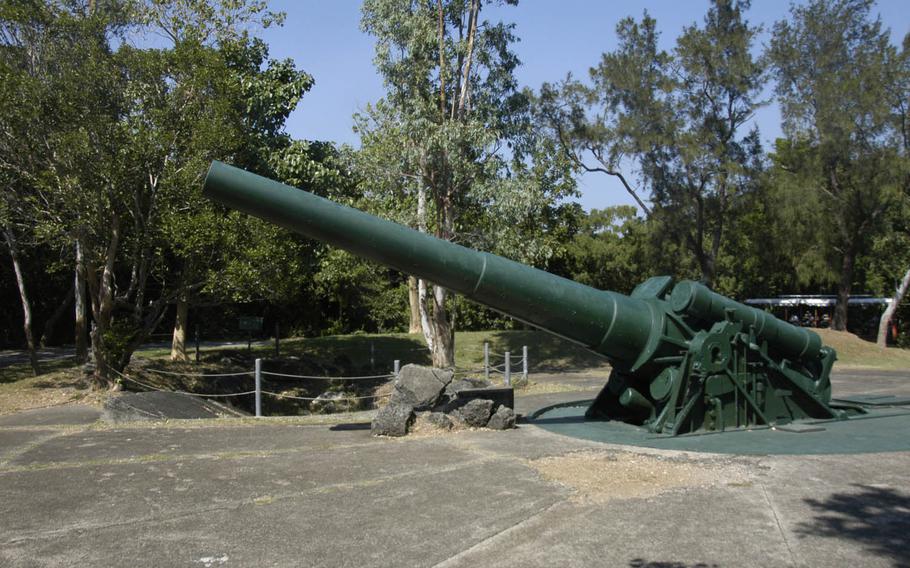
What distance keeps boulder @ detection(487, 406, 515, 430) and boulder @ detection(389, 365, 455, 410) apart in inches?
33.8

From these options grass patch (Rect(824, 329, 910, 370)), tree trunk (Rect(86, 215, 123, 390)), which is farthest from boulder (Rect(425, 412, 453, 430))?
grass patch (Rect(824, 329, 910, 370))

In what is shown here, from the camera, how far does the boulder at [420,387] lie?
974 centimetres

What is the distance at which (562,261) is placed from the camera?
34969 millimetres

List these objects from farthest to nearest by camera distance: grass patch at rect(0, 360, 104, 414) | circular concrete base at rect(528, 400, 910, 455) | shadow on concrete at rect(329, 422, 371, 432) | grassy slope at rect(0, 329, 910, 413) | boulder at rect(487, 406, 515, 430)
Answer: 1. grassy slope at rect(0, 329, 910, 413)
2. grass patch at rect(0, 360, 104, 414)
3. shadow on concrete at rect(329, 422, 371, 432)
4. boulder at rect(487, 406, 515, 430)
5. circular concrete base at rect(528, 400, 910, 455)

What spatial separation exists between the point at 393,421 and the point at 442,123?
11.6 metres

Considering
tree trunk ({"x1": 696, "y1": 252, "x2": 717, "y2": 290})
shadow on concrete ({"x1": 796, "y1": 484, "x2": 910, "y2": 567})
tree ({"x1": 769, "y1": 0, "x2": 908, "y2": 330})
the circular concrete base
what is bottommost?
shadow on concrete ({"x1": 796, "y1": 484, "x2": 910, "y2": 567})

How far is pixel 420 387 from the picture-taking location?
387 inches

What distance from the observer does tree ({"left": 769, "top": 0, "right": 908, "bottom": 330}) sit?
28.8 m

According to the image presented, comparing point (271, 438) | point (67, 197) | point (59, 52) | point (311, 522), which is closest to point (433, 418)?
point (271, 438)

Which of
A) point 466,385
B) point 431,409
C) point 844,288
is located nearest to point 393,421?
point 431,409

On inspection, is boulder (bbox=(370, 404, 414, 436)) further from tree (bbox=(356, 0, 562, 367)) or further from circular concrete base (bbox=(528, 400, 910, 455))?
tree (bbox=(356, 0, 562, 367))

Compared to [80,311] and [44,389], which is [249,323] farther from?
[44,389]

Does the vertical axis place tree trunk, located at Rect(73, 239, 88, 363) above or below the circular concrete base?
above

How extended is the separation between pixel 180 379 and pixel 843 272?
24747 millimetres
